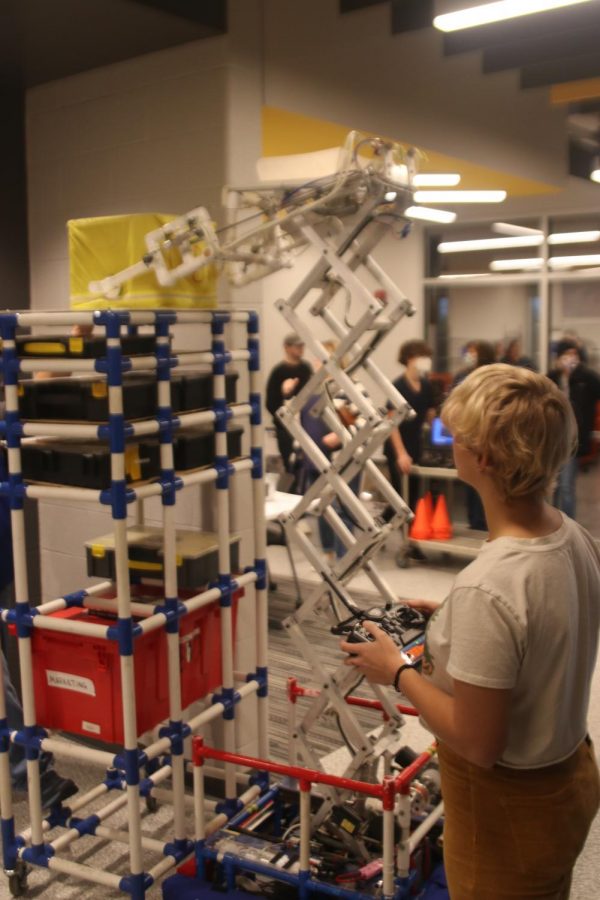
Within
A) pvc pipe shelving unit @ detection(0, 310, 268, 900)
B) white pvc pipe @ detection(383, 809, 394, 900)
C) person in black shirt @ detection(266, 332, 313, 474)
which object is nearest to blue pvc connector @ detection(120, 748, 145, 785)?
pvc pipe shelving unit @ detection(0, 310, 268, 900)

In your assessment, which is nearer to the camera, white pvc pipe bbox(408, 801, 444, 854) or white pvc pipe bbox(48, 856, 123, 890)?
white pvc pipe bbox(408, 801, 444, 854)

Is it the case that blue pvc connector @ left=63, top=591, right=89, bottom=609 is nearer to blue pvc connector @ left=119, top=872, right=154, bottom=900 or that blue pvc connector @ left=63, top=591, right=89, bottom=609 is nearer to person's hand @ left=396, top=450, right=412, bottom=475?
blue pvc connector @ left=119, top=872, right=154, bottom=900

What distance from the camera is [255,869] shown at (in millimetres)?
2744

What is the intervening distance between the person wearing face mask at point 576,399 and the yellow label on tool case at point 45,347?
5261 millimetres

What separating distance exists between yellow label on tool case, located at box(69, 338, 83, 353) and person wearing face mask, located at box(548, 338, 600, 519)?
5.27 meters

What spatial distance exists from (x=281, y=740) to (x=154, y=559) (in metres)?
1.57

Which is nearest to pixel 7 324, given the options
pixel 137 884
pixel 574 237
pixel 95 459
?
pixel 95 459

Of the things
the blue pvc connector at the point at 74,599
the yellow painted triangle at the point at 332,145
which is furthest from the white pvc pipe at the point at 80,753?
the yellow painted triangle at the point at 332,145

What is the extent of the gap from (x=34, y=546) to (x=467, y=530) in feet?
12.8

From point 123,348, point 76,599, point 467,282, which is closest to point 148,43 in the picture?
point 123,348

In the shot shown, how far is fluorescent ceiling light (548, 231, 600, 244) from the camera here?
9469mm

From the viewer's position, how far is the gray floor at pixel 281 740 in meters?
3.05

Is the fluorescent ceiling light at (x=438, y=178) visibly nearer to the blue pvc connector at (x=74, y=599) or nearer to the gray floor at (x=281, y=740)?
the gray floor at (x=281, y=740)

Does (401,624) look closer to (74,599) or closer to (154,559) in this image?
(154,559)
